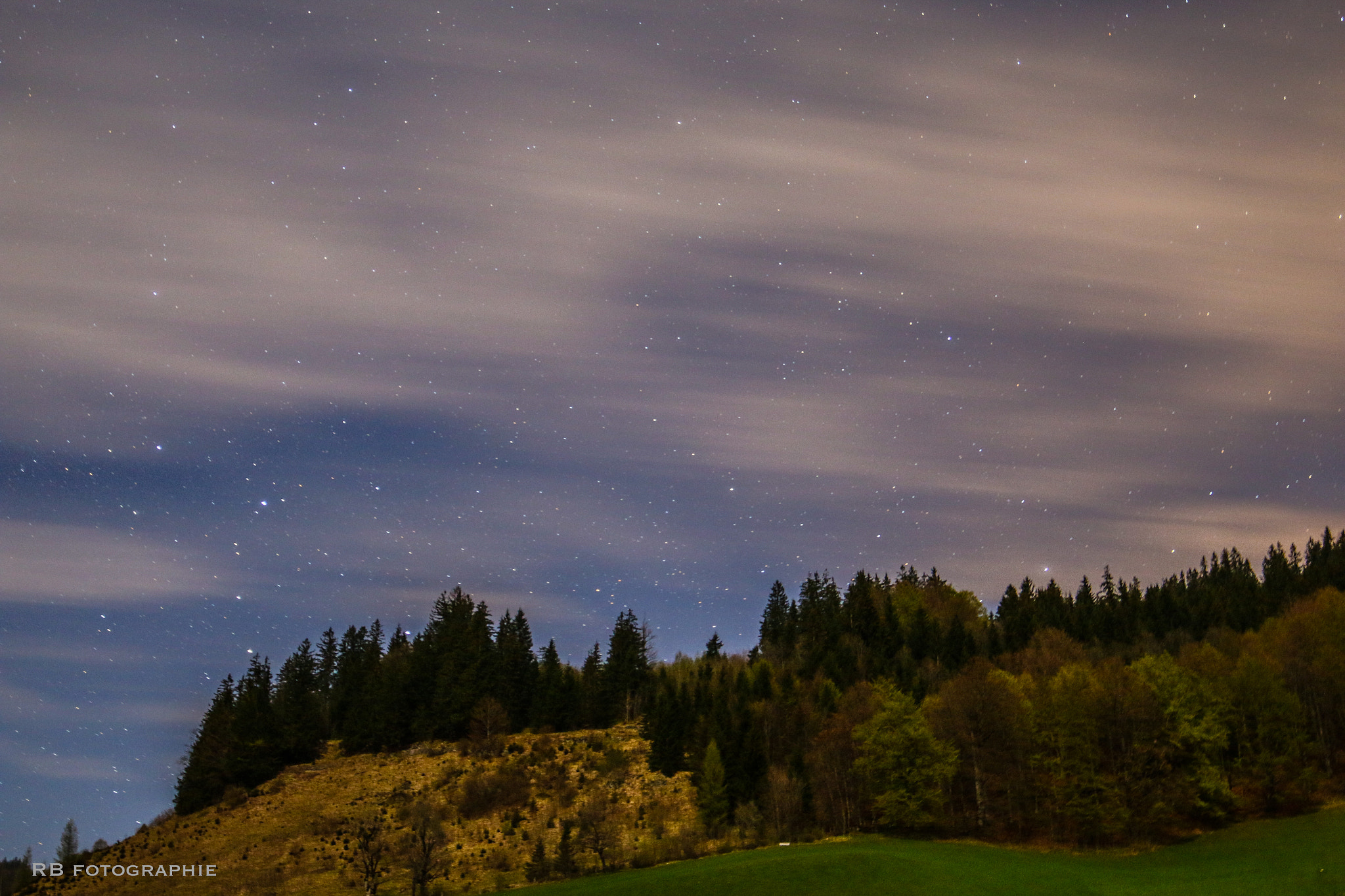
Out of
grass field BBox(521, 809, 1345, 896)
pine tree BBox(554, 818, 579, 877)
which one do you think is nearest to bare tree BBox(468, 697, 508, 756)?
pine tree BBox(554, 818, 579, 877)

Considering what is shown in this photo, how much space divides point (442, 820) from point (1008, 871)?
5865 centimetres

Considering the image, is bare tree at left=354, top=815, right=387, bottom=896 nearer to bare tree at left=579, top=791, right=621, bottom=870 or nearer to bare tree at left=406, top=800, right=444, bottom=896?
bare tree at left=406, top=800, right=444, bottom=896

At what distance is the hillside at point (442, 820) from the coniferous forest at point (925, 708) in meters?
4.70

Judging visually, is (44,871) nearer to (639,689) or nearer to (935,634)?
(639,689)

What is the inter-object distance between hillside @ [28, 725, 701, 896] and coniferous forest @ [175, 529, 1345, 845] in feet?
15.4

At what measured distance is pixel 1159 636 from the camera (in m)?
144

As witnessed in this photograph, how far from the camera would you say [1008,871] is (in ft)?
198

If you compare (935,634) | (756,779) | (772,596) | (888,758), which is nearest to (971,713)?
(888,758)

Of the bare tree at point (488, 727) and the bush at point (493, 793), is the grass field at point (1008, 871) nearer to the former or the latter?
the bush at point (493, 793)

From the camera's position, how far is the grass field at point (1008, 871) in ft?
179

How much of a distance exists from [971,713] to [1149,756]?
1487 centimetres

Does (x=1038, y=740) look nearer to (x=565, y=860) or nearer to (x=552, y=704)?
(x=565, y=860)

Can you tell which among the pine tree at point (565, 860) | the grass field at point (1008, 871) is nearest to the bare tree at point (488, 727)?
the pine tree at point (565, 860)

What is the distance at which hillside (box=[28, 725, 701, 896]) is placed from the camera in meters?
79.8
